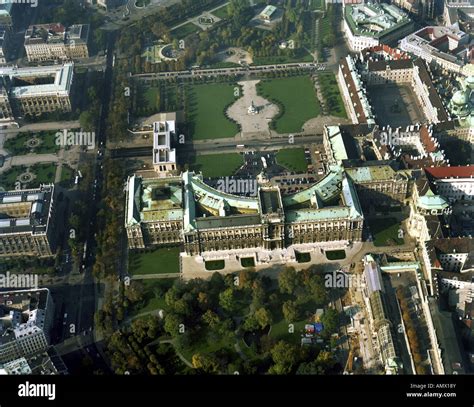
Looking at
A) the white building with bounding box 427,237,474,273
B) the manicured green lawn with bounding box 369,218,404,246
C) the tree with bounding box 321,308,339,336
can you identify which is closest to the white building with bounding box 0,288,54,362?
the tree with bounding box 321,308,339,336

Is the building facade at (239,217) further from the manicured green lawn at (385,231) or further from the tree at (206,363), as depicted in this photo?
the tree at (206,363)

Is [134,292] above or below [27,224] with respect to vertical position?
below

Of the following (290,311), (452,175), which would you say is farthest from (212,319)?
(452,175)

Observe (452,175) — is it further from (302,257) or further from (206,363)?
(206,363)

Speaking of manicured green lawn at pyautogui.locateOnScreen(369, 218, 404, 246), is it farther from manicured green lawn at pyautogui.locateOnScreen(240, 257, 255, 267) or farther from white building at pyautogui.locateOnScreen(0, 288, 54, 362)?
white building at pyautogui.locateOnScreen(0, 288, 54, 362)

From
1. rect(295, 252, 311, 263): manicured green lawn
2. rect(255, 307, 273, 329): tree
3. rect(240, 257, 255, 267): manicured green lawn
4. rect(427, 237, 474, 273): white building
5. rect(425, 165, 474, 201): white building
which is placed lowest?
rect(240, 257, 255, 267): manicured green lawn

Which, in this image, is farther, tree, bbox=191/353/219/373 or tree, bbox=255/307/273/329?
tree, bbox=255/307/273/329
